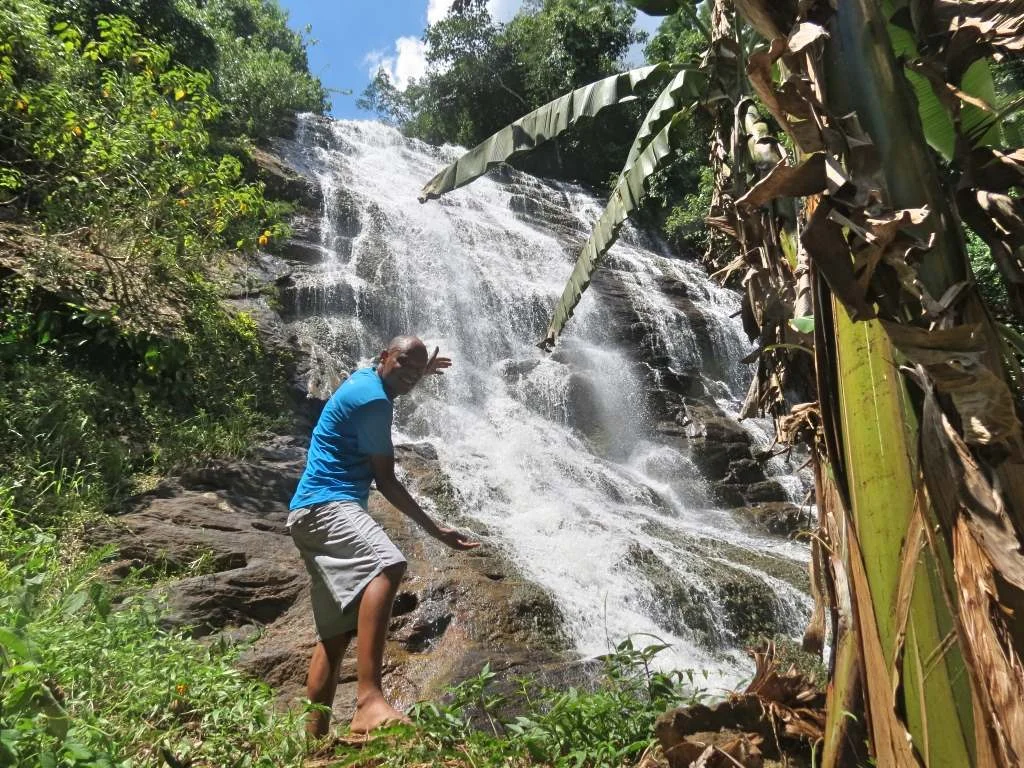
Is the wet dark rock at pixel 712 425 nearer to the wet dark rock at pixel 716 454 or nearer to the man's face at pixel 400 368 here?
the wet dark rock at pixel 716 454

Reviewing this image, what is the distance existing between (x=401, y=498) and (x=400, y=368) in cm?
56

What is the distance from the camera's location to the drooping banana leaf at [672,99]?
121 inches

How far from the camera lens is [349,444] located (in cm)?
295

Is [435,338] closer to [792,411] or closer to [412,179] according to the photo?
[412,179]

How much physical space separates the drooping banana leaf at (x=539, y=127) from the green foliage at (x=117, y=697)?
7.67ft

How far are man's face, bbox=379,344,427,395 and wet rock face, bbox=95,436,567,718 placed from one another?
1764 millimetres

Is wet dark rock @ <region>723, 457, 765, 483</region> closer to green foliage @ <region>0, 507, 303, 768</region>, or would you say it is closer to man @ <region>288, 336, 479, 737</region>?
man @ <region>288, 336, 479, 737</region>

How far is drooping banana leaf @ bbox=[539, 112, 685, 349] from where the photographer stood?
325 centimetres

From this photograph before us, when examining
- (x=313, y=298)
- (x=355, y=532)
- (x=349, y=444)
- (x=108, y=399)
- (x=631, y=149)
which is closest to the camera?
(x=355, y=532)

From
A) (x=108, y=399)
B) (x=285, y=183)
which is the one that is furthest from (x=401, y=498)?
(x=285, y=183)

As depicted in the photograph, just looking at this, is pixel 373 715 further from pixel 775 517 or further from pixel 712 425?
pixel 712 425

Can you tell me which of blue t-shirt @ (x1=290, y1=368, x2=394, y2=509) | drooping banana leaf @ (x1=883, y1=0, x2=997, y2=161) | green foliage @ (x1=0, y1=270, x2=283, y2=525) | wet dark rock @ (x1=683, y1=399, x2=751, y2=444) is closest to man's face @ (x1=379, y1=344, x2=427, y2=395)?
blue t-shirt @ (x1=290, y1=368, x2=394, y2=509)

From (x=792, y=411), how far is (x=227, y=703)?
228 centimetres

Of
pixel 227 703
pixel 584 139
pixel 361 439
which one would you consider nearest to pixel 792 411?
pixel 361 439
